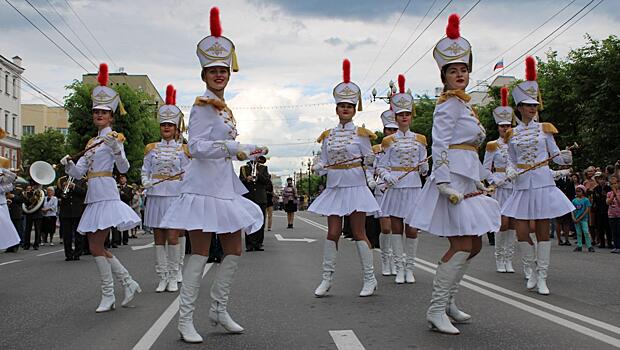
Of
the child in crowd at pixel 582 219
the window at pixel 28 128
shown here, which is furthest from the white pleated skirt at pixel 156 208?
the window at pixel 28 128

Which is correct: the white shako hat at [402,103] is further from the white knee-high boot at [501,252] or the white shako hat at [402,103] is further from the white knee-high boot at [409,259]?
the white knee-high boot at [501,252]

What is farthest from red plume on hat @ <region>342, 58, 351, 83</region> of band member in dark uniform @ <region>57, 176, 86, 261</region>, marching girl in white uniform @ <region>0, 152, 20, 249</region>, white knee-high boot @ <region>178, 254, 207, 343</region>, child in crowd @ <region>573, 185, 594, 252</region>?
child in crowd @ <region>573, 185, 594, 252</region>

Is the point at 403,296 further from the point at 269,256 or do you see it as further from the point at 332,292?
the point at 269,256

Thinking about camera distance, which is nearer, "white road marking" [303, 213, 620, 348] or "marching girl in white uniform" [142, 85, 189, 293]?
"white road marking" [303, 213, 620, 348]

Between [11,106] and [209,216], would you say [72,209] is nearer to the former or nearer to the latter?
[209,216]

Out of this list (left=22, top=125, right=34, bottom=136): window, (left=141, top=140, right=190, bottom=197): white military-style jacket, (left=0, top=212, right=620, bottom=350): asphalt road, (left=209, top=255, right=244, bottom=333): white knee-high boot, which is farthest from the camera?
(left=22, top=125, right=34, bottom=136): window

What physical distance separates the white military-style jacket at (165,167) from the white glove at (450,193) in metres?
4.97

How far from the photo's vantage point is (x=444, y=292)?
6.35 metres

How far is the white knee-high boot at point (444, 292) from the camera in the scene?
250 inches

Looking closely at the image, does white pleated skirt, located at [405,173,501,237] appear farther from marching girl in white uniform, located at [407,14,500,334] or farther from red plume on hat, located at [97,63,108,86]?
red plume on hat, located at [97,63,108,86]

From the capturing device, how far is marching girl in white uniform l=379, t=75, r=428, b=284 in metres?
10.3

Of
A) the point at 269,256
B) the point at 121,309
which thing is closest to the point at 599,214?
the point at 269,256

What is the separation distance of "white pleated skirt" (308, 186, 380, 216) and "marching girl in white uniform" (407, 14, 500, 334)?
1.88 meters

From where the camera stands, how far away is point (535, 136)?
9.48 meters
